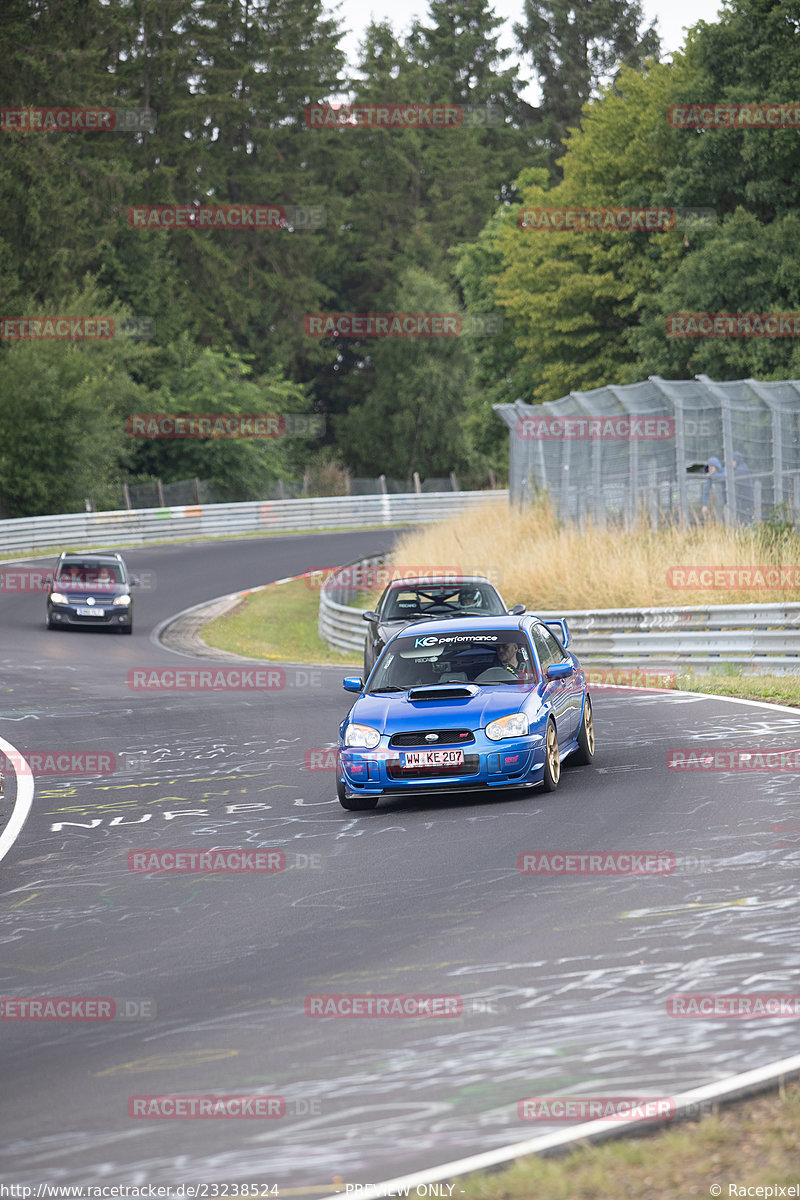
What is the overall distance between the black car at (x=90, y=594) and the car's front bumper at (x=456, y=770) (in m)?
22.1

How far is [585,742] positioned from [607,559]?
13966 millimetres

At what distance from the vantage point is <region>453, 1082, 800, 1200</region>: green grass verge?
180 inches

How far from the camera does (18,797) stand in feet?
45.2

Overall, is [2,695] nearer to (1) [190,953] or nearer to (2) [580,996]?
(1) [190,953]

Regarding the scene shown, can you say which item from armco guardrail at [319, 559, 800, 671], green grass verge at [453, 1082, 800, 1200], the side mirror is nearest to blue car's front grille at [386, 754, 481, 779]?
the side mirror

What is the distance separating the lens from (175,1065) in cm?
619

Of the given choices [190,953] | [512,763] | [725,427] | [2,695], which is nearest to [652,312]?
[725,427]

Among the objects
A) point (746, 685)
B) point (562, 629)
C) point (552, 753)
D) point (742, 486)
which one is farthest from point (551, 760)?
point (742, 486)

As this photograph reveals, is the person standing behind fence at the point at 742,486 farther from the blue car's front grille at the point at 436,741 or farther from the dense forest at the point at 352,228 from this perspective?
the blue car's front grille at the point at 436,741

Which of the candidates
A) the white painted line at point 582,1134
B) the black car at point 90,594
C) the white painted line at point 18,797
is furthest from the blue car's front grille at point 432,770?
the black car at point 90,594

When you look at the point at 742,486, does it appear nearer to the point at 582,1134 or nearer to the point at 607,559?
the point at 607,559

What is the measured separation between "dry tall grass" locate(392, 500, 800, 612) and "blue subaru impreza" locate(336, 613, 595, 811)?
11463 mm

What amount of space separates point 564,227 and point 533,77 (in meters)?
53.8

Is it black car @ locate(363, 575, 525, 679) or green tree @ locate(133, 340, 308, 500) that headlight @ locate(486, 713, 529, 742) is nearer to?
black car @ locate(363, 575, 525, 679)
